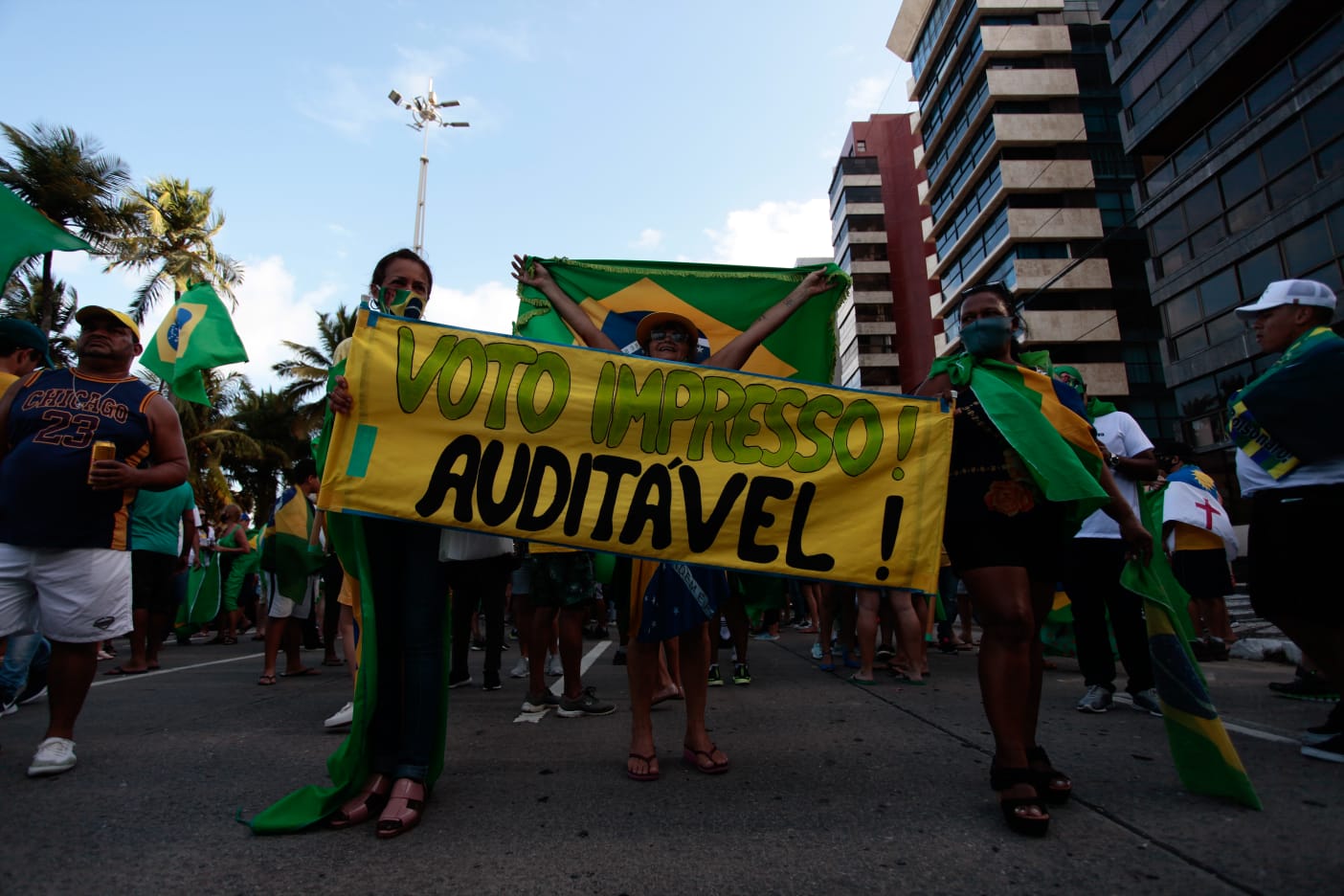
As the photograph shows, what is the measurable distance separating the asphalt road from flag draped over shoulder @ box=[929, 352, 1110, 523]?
1025 mm

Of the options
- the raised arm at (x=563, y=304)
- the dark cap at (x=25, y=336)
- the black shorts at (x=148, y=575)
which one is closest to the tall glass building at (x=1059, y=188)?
the raised arm at (x=563, y=304)

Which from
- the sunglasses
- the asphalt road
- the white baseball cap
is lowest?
the asphalt road

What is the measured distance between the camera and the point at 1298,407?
3.03m

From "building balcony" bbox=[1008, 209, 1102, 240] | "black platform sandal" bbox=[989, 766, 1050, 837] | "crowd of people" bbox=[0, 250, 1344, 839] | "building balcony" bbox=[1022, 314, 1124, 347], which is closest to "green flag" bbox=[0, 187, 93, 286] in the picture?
"crowd of people" bbox=[0, 250, 1344, 839]

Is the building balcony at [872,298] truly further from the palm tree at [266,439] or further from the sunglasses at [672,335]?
the sunglasses at [672,335]

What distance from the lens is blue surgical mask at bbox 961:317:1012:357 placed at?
2713 millimetres

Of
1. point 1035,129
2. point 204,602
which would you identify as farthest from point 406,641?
point 1035,129

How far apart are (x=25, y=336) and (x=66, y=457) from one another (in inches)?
47.2

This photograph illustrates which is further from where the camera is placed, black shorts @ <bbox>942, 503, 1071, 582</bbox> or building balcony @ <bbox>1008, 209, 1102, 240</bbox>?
building balcony @ <bbox>1008, 209, 1102, 240</bbox>

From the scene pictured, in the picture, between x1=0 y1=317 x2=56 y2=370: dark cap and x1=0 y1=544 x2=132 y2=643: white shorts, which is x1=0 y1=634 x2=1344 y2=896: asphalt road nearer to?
x1=0 y1=544 x2=132 y2=643: white shorts

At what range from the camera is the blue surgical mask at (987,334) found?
2713 mm

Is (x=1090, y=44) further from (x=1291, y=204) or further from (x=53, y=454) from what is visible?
(x=53, y=454)

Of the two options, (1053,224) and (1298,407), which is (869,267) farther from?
(1298,407)

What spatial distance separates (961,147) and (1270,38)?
2245 centimetres
